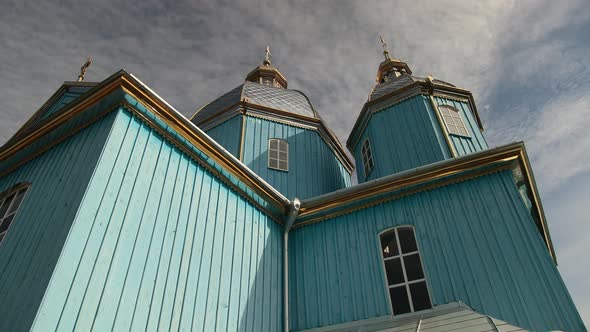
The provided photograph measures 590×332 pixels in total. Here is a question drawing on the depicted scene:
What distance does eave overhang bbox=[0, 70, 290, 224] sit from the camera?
515 centimetres

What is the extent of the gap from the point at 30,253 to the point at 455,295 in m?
5.82

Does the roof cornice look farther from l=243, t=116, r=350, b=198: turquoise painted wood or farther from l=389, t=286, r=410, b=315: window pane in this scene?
l=389, t=286, r=410, b=315: window pane

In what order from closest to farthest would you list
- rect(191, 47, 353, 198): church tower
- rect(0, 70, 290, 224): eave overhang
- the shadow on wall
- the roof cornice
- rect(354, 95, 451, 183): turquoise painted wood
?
rect(0, 70, 290, 224): eave overhang
rect(354, 95, 451, 183): turquoise painted wood
the shadow on wall
rect(191, 47, 353, 198): church tower
the roof cornice

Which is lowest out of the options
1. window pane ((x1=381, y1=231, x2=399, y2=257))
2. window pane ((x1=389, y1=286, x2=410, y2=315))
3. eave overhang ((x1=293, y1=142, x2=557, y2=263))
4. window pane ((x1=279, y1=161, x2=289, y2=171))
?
window pane ((x1=389, y1=286, x2=410, y2=315))

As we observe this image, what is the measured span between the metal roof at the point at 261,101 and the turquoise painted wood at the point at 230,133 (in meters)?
0.46

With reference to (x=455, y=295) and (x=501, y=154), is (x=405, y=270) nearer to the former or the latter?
(x=455, y=295)

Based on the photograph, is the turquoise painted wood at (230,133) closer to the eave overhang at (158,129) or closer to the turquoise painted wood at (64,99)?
the eave overhang at (158,129)

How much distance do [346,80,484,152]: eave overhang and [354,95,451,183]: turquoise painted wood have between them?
14cm

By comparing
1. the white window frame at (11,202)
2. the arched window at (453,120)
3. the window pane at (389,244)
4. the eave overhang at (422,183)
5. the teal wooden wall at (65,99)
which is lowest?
the window pane at (389,244)

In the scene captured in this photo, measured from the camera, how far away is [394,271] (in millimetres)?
6520

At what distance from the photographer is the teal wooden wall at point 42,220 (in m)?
3.90

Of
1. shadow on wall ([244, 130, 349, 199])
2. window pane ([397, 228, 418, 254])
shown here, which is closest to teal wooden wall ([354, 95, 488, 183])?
shadow on wall ([244, 130, 349, 199])

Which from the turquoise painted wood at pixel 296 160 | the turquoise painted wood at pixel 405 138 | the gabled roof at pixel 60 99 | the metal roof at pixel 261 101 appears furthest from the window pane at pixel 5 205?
the turquoise painted wood at pixel 405 138

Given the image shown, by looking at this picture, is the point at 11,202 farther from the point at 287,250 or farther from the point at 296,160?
the point at 296,160
